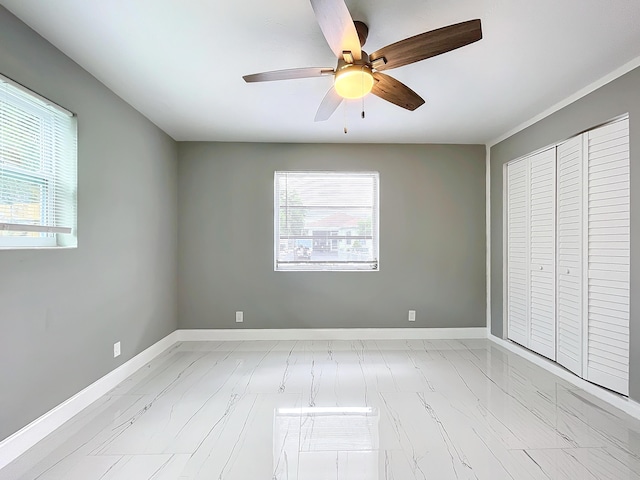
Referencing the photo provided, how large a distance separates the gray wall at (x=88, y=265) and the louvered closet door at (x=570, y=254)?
12.6 feet

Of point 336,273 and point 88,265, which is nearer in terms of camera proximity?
point 88,265

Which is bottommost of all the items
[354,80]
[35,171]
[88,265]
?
[88,265]

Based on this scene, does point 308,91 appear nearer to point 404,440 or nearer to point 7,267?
point 7,267

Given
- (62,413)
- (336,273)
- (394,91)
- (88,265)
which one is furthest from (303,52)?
(62,413)

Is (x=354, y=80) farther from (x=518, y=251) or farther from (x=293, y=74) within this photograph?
(x=518, y=251)

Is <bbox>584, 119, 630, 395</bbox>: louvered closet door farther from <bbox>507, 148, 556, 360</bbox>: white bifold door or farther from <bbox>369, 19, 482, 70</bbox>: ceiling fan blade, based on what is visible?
<bbox>369, 19, 482, 70</bbox>: ceiling fan blade

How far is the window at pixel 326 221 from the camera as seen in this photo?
4176mm

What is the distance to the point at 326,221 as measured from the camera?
13.7 feet

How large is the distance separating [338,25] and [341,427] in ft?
7.41

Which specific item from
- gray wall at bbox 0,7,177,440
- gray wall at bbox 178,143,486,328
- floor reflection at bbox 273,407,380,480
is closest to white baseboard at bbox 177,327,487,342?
gray wall at bbox 178,143,486,328

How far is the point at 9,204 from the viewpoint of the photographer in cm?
190

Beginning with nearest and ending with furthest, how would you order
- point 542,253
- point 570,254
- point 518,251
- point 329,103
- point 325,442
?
point 325,442 < point 329,103 < point 570,254 < point 542,253 < point 518,251

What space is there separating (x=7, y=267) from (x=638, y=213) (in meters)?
3.87

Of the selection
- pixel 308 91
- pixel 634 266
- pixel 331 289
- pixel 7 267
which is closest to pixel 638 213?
pixel 634 266
